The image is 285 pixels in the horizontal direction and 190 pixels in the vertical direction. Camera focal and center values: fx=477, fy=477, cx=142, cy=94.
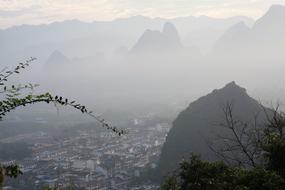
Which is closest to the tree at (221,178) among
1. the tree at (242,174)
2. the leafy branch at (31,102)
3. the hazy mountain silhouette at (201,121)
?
the tree at (242,174)

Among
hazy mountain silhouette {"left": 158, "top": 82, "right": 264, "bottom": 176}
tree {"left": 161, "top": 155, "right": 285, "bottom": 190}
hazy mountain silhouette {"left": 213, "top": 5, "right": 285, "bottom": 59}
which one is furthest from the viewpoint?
hazy mountain silhouette {"left": 213, "top": 5, "right": 285, "bottom": 59}

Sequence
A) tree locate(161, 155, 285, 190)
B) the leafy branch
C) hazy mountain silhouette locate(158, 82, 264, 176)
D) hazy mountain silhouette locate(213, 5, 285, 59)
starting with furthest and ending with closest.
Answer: hazy mountain silhouette locate(213, 5, 285, 59) → hazy mountain silhouette locate(158, 82, 264, 176) → tree locate(161, 155, 285, 190) → the leafy branch

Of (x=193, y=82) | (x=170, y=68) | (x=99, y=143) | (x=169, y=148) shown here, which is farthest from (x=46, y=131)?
(x=170, y=68)

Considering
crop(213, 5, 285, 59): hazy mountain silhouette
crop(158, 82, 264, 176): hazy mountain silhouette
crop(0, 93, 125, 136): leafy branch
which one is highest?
crop(213, 5, 285, 59): hazy mountain silhouette

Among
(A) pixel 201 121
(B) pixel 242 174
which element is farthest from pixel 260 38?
(B) pixel 242 174

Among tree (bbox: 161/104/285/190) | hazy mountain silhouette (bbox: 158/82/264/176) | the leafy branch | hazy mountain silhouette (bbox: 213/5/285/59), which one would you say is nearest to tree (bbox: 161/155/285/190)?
tree (bbox: 161/104/285/190)

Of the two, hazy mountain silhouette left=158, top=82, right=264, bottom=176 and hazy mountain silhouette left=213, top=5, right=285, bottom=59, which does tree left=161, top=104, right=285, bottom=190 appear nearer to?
hazy mountain silhouette left=158, top=82, right=264, bottom=176

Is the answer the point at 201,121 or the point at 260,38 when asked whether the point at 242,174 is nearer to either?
the point at 201,121

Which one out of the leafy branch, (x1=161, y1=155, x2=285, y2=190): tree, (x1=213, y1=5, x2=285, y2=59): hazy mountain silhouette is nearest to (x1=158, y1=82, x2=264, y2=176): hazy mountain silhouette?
(x1=161, y1=155, x2=285, y2=190): tree

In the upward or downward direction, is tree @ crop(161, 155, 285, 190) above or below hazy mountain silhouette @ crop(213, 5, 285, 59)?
below

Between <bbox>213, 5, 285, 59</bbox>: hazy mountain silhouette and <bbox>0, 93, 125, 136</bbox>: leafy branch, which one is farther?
<bbox>213, 5, 285, 59</bbox>: hazy mountain silhouette
